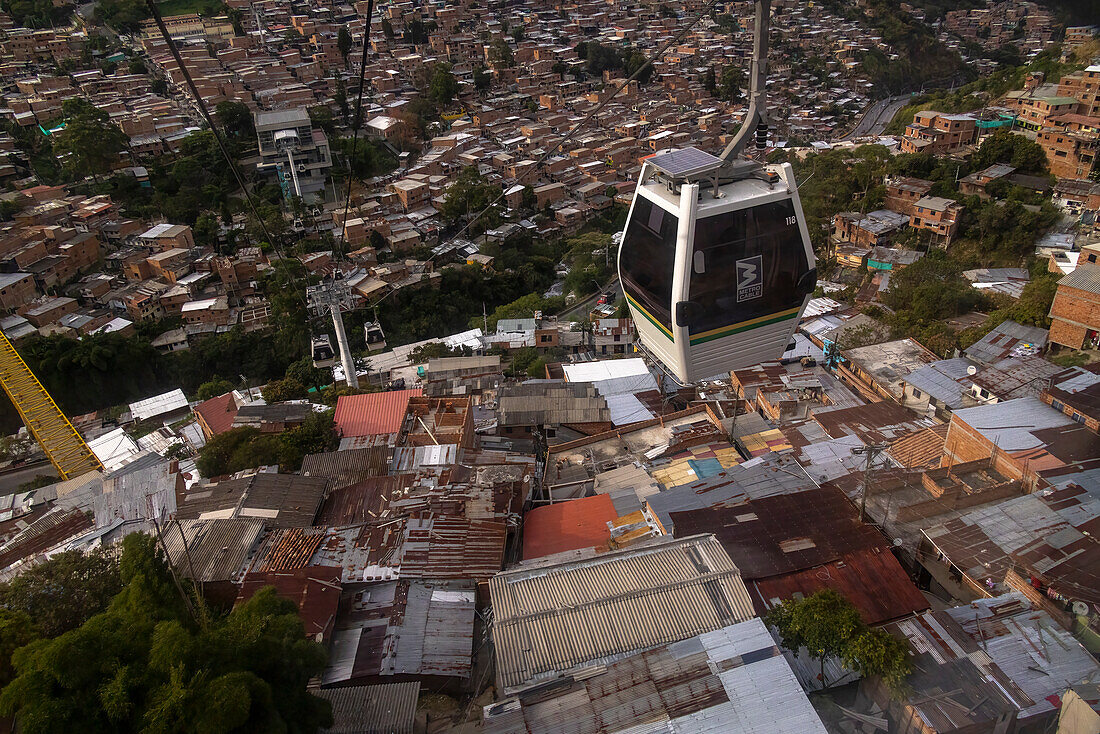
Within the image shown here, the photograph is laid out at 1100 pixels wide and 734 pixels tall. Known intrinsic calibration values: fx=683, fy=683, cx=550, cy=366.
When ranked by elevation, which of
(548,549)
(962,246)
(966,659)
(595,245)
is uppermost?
(966,659)

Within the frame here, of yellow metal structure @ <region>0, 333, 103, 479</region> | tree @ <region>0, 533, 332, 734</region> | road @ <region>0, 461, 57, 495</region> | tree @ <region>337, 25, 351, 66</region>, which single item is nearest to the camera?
tree @ <region>0, 533, 332, 734</region>

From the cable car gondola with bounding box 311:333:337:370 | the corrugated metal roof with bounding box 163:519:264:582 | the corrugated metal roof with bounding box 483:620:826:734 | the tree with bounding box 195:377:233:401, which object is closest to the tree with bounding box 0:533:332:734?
the corrugated metal roof with bounding box 483:620:826:734

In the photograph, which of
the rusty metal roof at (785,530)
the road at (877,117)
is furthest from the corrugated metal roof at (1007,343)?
the road at (877,117)

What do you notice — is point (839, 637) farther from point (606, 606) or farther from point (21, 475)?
point (21, 475)

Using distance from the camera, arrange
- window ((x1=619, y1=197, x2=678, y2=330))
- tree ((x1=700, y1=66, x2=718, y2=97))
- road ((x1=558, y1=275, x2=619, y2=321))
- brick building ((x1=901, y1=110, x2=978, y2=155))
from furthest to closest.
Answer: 1. tree ((x1=700, y1=66, x2=718, y2=97))
2. brick building ((x1=901, y1=110, x2=978, y2=155))
3. road ((x1=558, y1=275, x2=619, y2=321))
4. window ((x1=619, y1=197, x2=678, y2=330))

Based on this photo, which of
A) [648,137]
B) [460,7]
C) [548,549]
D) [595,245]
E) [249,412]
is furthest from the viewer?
[460,7]

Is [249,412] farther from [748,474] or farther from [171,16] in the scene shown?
[171,16]

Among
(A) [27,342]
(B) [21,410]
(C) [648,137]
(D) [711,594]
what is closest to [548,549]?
(D) [711,594]

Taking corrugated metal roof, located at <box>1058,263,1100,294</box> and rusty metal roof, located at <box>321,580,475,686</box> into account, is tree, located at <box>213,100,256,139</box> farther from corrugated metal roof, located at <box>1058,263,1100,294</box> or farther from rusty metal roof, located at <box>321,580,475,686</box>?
corrugated metal roof, located at <box>1058,263,1100,294</box>
